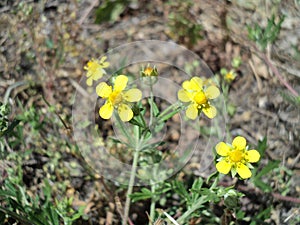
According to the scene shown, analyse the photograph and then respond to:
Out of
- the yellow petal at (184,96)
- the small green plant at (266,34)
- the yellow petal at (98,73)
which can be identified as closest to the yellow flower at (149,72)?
the yellow petal at (184,96)

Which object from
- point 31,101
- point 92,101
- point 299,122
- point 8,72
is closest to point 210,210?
point 299,122

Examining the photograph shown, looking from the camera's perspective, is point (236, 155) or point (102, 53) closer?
point (236, 155)

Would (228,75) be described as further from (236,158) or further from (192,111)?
(236,158)

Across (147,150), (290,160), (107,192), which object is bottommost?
(290,160)

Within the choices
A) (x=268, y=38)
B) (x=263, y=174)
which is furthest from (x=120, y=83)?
(x=268, y=38)

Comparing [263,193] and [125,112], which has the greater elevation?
[125,112]

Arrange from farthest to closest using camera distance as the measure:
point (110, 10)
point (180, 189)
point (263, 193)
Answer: point (110, 10) → point (263, 193) → point (180, 189)

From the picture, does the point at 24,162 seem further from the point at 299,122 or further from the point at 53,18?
the point at 299,122
